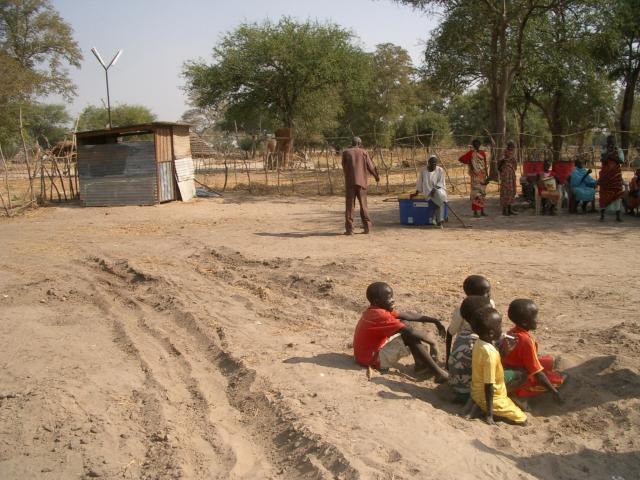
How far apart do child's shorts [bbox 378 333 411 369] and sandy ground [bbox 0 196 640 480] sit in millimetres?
147

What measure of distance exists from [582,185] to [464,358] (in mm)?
9436

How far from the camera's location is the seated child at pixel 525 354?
4211 mm

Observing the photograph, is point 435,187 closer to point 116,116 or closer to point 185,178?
point 185,178

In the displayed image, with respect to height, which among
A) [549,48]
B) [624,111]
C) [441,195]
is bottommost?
[441,195]

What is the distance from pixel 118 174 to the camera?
1656 centimetres

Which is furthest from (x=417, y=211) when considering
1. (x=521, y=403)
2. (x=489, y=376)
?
(x=489, y=376)

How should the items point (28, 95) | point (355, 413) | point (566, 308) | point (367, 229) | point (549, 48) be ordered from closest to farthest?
1. point (355, 413)
2. point (566, 308)
3. point (367, 229)
4. point (549, 48)
5. point (28, 95)

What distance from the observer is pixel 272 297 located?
270 inches

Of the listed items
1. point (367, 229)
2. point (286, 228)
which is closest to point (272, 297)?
point (367, 229)

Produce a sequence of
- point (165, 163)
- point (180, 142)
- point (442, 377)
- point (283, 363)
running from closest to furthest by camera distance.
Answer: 1. point (442, 377)
2. point (283, 363)
3. point (165, 163)
4. point (180, 142)

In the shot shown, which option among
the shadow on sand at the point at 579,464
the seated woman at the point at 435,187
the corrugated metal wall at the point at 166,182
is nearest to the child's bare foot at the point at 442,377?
the shadow on sand at the point at 579,464

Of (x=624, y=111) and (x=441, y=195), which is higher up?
(x=624, y=111)

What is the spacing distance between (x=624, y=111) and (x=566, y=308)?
2062 cm

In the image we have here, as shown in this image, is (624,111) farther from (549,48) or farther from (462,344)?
(462,344)
